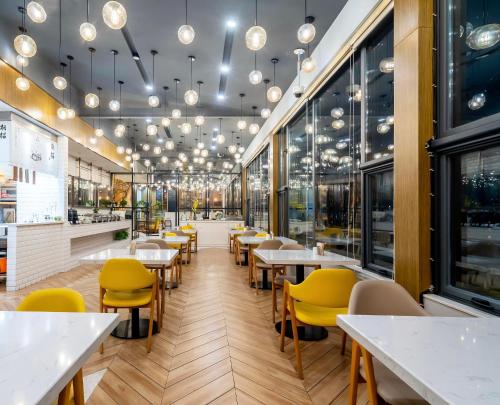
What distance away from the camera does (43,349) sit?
1.11 metres

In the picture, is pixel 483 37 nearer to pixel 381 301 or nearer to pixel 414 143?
pixel 414 143

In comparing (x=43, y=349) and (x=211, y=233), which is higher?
(x=43, y=349)

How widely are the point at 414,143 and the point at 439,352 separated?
1744mm

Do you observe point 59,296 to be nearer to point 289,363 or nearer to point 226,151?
point 289,363

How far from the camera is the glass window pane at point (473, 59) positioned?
2041 millimetres

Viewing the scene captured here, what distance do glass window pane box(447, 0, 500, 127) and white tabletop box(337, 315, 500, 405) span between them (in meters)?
1.43

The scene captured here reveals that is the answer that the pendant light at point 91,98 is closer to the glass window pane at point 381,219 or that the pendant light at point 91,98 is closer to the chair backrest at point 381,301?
the glass window pane at point 381,219

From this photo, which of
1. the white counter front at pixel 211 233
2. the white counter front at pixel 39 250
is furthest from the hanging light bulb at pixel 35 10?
the white counter front at pixel 211 233

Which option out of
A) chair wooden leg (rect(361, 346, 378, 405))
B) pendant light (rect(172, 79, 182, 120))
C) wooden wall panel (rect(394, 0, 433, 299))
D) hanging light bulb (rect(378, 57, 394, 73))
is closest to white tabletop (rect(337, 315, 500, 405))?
chair wooden leg (rect(361, 346, 378, 405))

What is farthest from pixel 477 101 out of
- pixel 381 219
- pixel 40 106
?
pixel 40 106

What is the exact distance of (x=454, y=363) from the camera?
1.03 metres

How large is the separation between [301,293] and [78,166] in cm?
981

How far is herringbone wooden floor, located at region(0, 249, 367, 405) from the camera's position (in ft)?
7.56

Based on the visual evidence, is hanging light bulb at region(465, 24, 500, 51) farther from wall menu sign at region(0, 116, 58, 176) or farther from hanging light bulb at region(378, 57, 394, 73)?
wall menu sign at region(0, 116, 58, 176)
